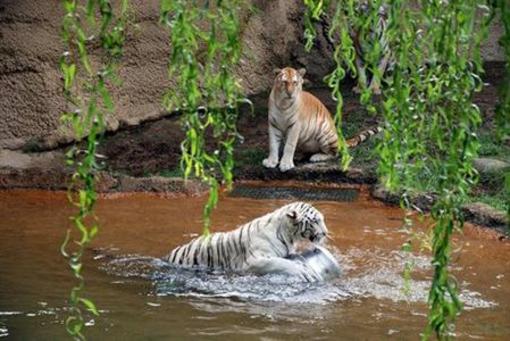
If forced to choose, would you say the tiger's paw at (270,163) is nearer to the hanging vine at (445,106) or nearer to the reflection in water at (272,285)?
→ the reflection in water at (272,285)

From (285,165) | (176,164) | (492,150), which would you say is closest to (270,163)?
(285,165)

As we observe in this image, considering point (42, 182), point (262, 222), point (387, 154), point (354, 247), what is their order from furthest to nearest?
point (42, 182) → point (354, 247) → point (262, 222) → point (387, 154)

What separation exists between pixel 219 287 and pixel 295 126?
11.4 ft

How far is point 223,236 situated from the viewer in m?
6.52

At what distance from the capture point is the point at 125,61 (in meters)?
10.5

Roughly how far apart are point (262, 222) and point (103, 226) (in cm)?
156

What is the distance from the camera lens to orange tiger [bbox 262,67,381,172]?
924 cm

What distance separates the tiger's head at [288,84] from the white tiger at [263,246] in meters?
2.91

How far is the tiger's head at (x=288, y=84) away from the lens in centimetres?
920

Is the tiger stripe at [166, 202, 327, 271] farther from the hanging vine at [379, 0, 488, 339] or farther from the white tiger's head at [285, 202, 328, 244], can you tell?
the hanging vine at [379, 0, 488, 339]

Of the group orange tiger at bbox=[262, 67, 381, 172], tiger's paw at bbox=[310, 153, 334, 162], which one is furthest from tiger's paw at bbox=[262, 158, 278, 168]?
tiger's paw at bbox=[310, 153, 334, 162]

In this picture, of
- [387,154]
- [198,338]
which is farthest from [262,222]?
[387,154]

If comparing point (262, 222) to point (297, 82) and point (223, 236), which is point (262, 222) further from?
point (297, 82)

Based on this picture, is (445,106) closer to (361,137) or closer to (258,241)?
(258,241)
